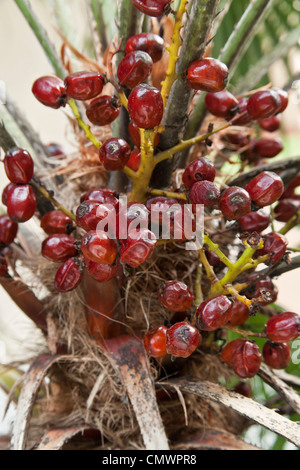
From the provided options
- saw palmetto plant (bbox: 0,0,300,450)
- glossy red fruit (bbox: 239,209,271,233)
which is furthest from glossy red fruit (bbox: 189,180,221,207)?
glossy red fruit (bbox: 239,209,271,233)

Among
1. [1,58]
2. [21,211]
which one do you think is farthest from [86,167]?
[1,58]

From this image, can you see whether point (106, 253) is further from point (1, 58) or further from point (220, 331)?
point (1, 58)

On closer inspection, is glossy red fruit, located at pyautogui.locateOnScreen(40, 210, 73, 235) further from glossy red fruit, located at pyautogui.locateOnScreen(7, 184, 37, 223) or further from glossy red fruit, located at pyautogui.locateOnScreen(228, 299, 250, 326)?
glossy red fruit, located at pyautogui.locateOnScreen(228, 299, 250, 326)

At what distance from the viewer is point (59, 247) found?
21.8 inches

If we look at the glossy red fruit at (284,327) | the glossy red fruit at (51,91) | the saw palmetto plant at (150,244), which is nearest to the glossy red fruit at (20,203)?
the saw palmetto plant at (150,244)

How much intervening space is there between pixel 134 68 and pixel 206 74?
3.1 inches

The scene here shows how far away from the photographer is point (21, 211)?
546 millimetres

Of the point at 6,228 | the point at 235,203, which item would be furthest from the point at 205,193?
the point at 6,228

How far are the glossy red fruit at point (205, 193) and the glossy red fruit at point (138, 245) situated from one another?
0.07 meters

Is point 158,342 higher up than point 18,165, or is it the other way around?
point 18,165

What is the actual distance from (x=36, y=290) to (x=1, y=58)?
2.05 metres

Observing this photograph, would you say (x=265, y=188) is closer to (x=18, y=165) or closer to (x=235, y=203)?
(x=235, y=203)

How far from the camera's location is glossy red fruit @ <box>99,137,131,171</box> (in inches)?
19.7

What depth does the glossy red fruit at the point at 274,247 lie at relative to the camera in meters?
0.52
